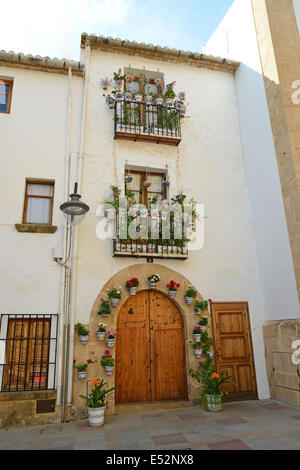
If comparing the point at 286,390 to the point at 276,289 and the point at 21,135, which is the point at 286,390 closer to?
the point at 276,289

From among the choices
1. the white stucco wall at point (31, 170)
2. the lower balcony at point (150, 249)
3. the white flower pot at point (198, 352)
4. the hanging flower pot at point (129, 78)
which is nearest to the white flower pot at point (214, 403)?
the white flower pot at point (198, 352)

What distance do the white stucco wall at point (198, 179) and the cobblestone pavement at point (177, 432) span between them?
64.0 inches

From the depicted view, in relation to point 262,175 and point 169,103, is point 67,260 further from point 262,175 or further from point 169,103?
point 262,175

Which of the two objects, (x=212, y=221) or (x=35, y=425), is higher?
(x=212, y=221)

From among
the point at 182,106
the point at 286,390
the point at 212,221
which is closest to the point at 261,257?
the point at 212,221

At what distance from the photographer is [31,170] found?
7180mm

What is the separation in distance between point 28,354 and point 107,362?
57.1 inches

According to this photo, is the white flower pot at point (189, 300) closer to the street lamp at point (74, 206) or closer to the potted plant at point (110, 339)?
the potted plant at point (110, 339)

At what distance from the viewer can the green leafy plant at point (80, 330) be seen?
6.31m

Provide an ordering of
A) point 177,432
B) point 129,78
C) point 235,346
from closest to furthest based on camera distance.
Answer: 1. point 177,432
2. point 235,346
3. point 129,78

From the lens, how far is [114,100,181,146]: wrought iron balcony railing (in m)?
7.82

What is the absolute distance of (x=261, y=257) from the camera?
779cm

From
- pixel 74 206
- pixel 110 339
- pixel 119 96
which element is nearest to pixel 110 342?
pixel 110 339
